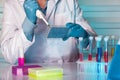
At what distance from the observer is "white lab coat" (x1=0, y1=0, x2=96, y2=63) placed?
2076mm

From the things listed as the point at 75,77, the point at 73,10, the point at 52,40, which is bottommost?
the point at 75,77

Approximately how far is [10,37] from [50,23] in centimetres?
29

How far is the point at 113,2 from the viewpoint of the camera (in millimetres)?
2697

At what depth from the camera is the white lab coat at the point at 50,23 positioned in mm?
2076

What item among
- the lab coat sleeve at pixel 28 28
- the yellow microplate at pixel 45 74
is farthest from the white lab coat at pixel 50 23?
the yellow microplate at pixel 45 74

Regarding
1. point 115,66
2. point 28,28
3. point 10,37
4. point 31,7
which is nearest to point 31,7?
point 31,7

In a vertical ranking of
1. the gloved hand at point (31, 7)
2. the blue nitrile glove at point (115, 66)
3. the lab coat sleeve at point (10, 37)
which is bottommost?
the blue nitrile glove at point (115, 66)

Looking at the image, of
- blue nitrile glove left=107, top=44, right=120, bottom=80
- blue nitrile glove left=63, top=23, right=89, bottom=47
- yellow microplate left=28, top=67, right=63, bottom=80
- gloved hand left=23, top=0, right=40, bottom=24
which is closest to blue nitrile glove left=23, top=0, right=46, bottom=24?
gloved hand left=23, top=0, right=40, bottom=24

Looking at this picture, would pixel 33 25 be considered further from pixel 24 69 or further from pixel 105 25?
pixel 105 25

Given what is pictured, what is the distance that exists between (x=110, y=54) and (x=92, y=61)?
20 cm

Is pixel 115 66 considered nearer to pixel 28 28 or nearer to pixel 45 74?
pixel 45 74

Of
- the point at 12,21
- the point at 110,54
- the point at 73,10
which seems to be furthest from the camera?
the point at 73,10

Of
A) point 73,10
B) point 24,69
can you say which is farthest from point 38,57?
point 24,69

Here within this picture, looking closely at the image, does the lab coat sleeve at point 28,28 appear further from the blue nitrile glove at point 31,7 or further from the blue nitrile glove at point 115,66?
the blue nitrile glove at point 115,66
